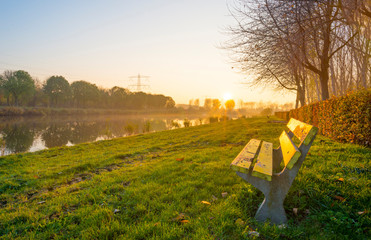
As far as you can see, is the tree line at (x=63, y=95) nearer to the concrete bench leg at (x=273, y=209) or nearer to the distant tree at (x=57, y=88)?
the distant tree at (x=57, y=88)

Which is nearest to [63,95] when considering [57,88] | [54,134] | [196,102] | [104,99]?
[57,88]

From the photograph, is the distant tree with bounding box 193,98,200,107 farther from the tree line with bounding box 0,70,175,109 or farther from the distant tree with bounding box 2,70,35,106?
the distant tree with bounding box 2,70,35,106

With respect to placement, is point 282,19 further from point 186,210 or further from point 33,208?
point 33,208

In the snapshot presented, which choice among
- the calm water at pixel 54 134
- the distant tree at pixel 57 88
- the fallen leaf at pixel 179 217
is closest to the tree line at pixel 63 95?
the distant tree at pixel 57 88

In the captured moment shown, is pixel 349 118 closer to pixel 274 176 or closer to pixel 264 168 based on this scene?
pixel 274 176

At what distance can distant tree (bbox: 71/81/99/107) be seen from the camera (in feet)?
226

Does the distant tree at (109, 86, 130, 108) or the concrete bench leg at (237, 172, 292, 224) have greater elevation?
the distant tree at (109, 86, 130, 108)

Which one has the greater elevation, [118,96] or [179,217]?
[118,96]

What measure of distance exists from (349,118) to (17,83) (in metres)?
64.7

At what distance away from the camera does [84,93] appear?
70125 millimetres

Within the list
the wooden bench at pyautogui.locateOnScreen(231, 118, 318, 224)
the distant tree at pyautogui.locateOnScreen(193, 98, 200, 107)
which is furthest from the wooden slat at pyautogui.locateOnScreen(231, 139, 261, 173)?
the distant tree at pyautogui.locateOnScreen(193, 98, 200, 107)

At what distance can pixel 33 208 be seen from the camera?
3.18 meters

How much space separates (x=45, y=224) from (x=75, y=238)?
0.70 metres

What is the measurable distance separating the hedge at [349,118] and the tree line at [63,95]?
63816 mm
